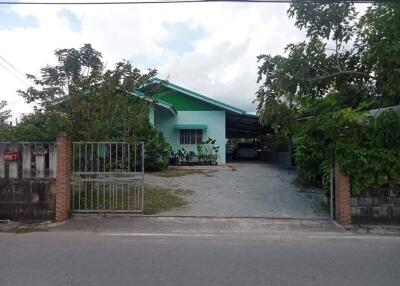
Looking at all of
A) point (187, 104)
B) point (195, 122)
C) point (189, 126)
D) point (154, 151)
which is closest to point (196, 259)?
point (154, 151)

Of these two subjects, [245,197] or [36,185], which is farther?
Answer: [245,197]

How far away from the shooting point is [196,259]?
6.47m

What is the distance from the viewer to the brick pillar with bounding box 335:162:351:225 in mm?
9773

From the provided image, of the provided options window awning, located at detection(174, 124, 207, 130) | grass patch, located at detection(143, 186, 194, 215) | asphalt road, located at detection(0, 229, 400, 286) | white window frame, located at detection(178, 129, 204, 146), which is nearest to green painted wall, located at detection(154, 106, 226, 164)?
white window frame, located at detection(178, 129, 204, 146)

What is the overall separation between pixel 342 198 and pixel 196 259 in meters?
4.70

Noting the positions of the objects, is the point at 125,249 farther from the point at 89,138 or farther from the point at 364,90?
the point at 364,90

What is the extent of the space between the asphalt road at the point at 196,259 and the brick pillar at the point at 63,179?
118 cm

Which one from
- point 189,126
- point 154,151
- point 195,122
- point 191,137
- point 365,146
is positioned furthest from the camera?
point 191,137

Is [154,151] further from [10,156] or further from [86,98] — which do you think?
[10,156]

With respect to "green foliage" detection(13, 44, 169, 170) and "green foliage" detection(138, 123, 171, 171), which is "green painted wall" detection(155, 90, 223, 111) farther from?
"green foliage" detection(13, 44, 169, 170)

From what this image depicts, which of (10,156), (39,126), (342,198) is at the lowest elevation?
(342,198)

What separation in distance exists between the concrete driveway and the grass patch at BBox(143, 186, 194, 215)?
28 centimetres

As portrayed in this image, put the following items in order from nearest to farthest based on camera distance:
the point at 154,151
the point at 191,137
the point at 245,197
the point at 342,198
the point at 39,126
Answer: the point at 342,198 < the point at 39,126 < the point at 245,197 < the point at 154,151 < the point at 191,137

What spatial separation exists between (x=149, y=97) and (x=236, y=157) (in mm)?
24860
